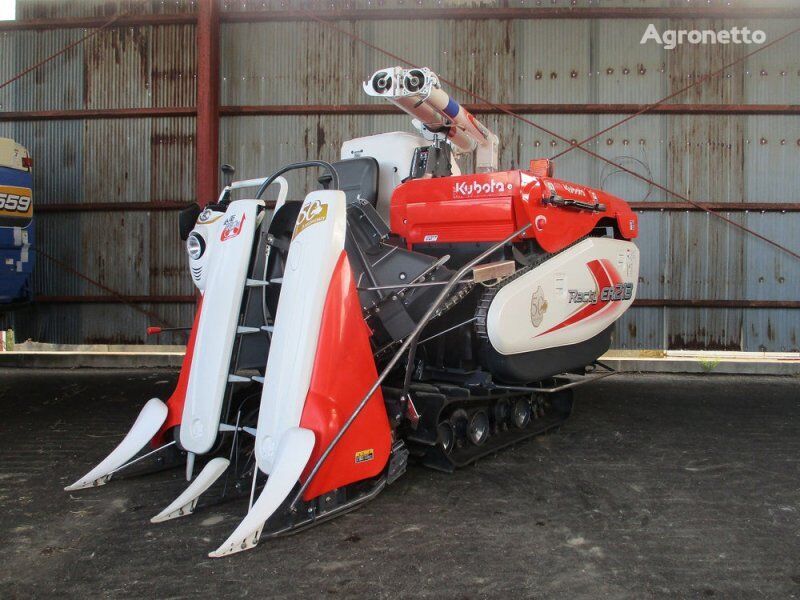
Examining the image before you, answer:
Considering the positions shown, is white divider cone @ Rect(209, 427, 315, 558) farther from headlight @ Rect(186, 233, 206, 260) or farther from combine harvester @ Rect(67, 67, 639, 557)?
headlight @ Rect(186, 233, 206, 260)

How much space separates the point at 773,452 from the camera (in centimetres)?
381

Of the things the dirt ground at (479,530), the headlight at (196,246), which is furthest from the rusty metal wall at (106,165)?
the headlight at (196,246)

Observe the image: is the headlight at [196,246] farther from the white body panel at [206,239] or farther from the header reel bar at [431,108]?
the header reel bar at [431,108]

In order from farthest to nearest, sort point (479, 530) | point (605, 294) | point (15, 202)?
point (15, 202)
point (605, 294)
point (479, 530)

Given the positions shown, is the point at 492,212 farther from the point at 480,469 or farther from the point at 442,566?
the point at 442,566

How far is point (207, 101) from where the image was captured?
749cm

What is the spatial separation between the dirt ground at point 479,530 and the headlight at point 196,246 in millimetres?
1139

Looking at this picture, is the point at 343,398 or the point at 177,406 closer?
the point at 343,398

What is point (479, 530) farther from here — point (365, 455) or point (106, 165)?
point (106, 165)

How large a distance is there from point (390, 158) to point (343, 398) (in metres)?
2.01

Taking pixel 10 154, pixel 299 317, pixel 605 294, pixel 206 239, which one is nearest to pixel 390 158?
pixel 206 239

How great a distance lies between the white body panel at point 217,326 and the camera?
291 cm

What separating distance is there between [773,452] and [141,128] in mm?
7450

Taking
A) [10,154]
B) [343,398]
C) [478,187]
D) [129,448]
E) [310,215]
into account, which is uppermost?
[10,154]
